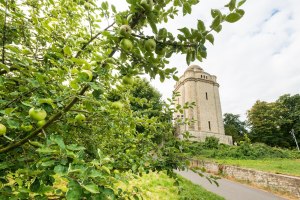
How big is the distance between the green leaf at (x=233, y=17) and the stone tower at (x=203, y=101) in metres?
33.7

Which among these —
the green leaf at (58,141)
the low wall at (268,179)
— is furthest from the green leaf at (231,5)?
the low wall at (268,179)

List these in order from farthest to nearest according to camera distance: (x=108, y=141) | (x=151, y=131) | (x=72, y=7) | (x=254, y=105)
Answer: (x=254, y=105), (x=108, y=141), (x=151, y=131), (x=72, y=7)

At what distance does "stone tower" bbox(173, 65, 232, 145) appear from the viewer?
35656 millimetres

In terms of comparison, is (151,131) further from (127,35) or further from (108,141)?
(127,35)

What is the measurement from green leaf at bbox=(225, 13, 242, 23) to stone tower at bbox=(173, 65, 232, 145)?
111ft

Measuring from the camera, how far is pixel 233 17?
128 centimetres

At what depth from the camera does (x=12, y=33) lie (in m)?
2.39

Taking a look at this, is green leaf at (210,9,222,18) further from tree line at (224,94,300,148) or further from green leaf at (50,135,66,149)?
tree line at (224,94,300,148)

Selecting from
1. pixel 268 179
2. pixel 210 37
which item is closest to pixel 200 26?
pixel 210 37

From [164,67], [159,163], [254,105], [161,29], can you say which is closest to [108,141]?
[159,163]

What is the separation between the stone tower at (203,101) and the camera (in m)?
35.7

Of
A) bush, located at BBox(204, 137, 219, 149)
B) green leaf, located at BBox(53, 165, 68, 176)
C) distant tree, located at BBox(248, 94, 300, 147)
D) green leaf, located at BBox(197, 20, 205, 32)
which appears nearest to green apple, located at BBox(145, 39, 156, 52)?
green leaf, located at BBox(197, 20, 205, 32)

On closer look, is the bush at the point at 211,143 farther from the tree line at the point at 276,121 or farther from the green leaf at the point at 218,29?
the green leaf at the point at 218,29

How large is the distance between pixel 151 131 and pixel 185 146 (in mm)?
665
